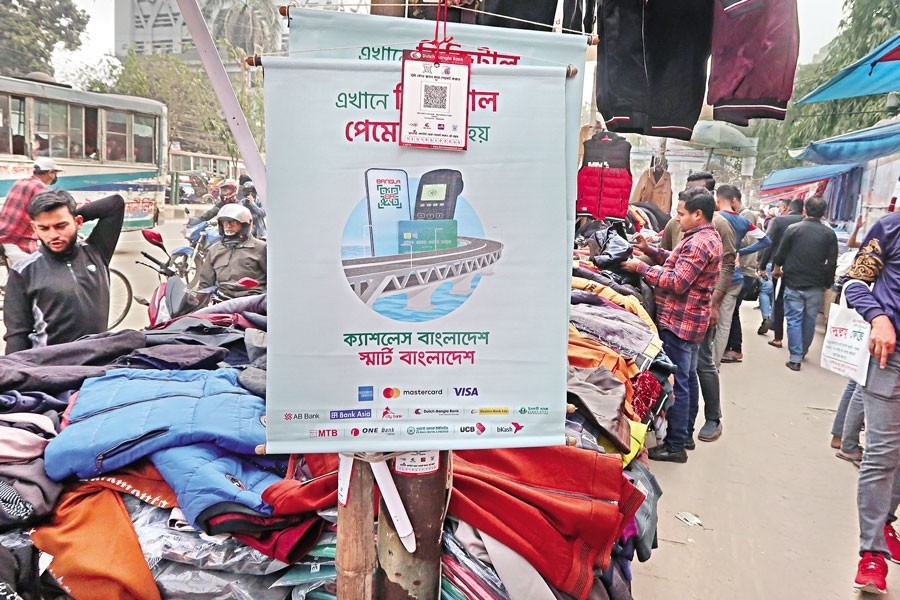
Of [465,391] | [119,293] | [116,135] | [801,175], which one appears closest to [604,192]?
[465,391]

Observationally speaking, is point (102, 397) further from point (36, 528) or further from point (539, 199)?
point (539, 199)

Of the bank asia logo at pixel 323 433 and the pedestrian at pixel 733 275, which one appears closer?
the bank asia logo at pixel 323 433

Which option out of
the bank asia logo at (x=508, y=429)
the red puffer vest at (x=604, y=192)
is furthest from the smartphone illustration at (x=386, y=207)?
the red puffer vest at (x=604, y=192)

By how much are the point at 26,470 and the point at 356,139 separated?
1.42 m

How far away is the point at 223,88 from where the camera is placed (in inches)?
65.9

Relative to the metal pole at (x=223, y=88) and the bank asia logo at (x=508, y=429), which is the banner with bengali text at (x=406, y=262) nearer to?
the bank asia logo at (x=508, y=429)

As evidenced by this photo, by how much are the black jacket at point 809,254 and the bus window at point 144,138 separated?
12863 millimetres

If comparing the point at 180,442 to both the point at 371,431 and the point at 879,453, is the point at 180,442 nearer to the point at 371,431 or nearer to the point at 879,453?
the point at 371,431

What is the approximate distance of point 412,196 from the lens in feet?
4.49

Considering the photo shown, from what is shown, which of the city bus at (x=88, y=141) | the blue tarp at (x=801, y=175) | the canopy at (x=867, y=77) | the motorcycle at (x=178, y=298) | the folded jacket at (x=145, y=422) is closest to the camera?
the folded jacket at (x=145, y=422)

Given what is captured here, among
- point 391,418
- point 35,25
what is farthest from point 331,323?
point 35,25

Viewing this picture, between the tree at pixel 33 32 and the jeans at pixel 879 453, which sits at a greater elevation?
the tree at pixel 33 32

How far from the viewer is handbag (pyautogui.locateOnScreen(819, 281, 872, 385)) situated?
3.00 metres

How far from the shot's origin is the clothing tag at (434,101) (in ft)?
4.45
